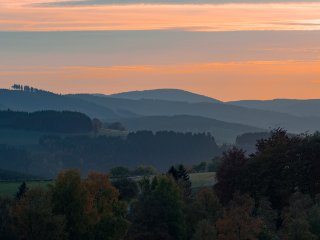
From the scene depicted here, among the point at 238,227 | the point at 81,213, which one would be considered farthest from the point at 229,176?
the point at 238,227

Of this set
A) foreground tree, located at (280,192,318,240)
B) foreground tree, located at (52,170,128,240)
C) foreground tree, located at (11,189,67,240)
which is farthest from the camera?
foreground tree, located at (52,170,128,240)

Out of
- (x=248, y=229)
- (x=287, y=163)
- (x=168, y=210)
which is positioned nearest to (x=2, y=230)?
(x=168, y=210)

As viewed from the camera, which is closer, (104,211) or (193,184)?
Answer: (104,211)

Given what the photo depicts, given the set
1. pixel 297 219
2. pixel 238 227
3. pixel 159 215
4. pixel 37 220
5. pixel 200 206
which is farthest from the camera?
pixel 200 206

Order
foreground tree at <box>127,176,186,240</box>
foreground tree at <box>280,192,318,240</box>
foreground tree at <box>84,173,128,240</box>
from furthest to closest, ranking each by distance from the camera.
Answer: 1. foreground tree at <box>127,176,186,240</box>
2. foreground tree at <box>84,173,128,240</box>
3. foreground tree at <box>280,192,318,240</box>

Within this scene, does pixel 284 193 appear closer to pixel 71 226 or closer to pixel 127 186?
pixel 71 226

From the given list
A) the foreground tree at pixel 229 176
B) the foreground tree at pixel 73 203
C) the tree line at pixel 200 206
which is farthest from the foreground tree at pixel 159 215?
the foreground tree at pixel 229 176

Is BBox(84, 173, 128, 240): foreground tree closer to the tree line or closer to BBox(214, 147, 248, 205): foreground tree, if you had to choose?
the tree line

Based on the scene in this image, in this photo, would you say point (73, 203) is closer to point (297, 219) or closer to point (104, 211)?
point (104, 211)

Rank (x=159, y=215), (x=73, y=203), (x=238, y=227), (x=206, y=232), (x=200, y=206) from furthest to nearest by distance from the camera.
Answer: (x=200, y=206) → (x=159, y=215) → (x=73, y=203) → (x=238, y=227) → (x=206, y=232)

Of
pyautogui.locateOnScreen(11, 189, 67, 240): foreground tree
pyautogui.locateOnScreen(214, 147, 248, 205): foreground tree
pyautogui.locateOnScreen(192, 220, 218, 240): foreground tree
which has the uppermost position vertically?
pyautogui.locateOnScreen(214, 147, 248, 205): foreground tree

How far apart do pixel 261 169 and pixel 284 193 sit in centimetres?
378

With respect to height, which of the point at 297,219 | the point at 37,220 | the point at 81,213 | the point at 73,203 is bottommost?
the point at 297,219

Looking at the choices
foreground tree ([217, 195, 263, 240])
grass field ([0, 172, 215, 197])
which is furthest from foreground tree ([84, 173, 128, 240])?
grass field ([0, 172, 215, 197])
